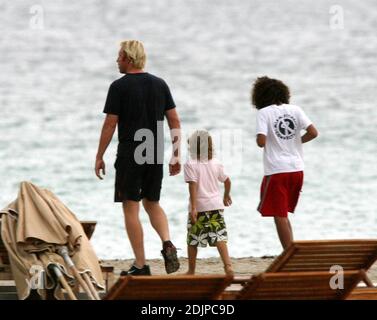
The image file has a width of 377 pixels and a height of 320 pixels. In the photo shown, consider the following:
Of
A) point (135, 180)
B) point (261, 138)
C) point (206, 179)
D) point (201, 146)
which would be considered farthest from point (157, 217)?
point (261, 138)

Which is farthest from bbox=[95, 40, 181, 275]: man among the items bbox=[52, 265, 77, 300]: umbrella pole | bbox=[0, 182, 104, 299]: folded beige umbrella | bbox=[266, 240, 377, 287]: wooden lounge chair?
bbox=[266, 240, 377, 287]: wooden lounge chair

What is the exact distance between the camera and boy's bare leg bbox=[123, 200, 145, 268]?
9.73 meters

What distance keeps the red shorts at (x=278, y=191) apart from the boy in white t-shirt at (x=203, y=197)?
354 mm

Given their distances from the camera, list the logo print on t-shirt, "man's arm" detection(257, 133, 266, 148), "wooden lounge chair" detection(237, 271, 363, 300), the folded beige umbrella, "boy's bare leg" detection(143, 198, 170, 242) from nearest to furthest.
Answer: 1. "wooden lounge chair" detection(237, 271, 363, 300)
2. the folded beige umbrella
3. "man's arm" detection(257, 133, 266, 148)
4. the logo print on t-shirt
5. "boy's bare leg" detection(143, 198, 170, 242)

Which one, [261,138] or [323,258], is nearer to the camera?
[323,258]

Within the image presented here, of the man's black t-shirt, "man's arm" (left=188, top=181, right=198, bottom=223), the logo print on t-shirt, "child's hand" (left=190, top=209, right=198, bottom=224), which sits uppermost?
the man's black t-shirt

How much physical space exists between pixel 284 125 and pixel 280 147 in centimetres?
14

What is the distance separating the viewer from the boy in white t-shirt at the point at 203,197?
1002 cm

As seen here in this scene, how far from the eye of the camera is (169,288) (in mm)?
7602

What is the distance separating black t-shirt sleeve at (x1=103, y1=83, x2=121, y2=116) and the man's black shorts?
0.96ft

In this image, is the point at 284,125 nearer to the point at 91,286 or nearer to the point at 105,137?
the point at 105,137

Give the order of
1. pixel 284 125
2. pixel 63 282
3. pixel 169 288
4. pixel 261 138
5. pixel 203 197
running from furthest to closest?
pixel 203 197 < pixel 284 125 < pixel 261 138 < pixel 63 282 < pixel 169 288

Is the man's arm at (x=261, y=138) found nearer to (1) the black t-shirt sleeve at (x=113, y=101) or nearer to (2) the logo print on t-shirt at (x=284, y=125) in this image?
(2) the logo print on t-shirt at (x=284, y=125)

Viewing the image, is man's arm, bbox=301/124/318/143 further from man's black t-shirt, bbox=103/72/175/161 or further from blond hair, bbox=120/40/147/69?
blond hair, bbox=120/40/147/69
